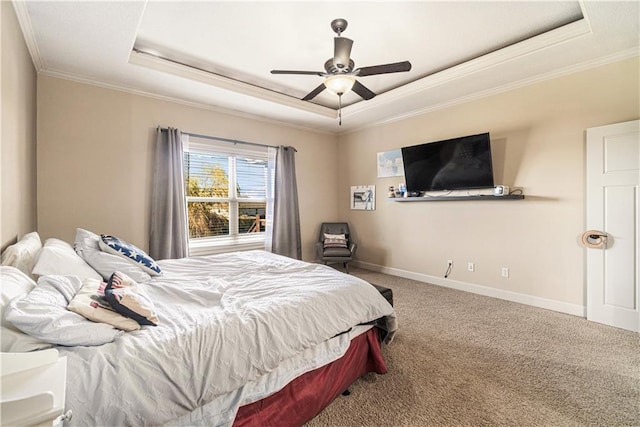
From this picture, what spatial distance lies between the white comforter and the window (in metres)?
1.93

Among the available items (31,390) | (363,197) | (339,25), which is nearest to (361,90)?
(339,25)

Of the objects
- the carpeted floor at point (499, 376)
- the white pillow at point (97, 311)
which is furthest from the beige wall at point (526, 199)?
the white pillow at point (97, 311)

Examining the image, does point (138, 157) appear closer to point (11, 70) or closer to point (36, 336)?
point (11, 70)

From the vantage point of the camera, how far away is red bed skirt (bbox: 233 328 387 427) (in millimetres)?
1362

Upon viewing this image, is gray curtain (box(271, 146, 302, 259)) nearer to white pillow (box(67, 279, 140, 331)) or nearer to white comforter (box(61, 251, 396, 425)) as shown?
white comforter (box(61, 251, 396, 425))

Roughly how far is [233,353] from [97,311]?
0.64m

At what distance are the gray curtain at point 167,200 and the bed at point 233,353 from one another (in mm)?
1416

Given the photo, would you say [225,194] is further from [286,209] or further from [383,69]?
[383,69]

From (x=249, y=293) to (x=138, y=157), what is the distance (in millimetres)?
2659

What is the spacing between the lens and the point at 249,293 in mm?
1839

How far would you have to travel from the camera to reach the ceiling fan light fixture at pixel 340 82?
238cm

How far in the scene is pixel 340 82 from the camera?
95.0 inches

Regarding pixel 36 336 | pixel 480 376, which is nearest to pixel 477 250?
pixel 480 376

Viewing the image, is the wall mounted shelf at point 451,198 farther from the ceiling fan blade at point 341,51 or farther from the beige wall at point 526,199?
the ceiling fan blade at point 341,51
